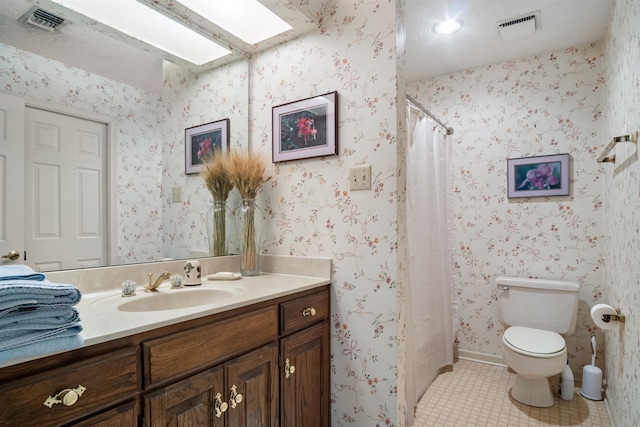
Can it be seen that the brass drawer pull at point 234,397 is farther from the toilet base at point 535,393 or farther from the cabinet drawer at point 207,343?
the toilet base at point 535,393

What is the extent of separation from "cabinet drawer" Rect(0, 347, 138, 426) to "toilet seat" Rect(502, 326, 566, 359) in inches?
80.9

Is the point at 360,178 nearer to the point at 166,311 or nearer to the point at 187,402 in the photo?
the point at 166,311

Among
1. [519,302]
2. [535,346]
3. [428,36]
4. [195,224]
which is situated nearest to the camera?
[195,224]

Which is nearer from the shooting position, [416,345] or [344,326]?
[344,326]

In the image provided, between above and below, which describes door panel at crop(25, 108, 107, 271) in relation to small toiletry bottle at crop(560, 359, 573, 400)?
above

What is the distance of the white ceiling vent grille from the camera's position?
2066mm

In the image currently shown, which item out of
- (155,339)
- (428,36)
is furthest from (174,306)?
(428,36)

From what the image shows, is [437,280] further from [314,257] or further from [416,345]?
[314,257]

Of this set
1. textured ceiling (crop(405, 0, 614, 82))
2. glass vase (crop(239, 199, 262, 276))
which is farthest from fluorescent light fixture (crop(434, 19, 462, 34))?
glass vase (crop(239, 199, 262, 276))

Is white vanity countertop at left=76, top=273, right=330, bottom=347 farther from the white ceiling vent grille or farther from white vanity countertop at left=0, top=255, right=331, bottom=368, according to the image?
the white ceiling vent grille

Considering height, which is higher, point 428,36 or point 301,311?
point 428,36

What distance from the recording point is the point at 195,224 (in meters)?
1.68

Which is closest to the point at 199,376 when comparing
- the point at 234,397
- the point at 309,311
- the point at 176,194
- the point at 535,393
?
the point at 234,397

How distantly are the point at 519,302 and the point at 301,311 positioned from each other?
72.7 inches
